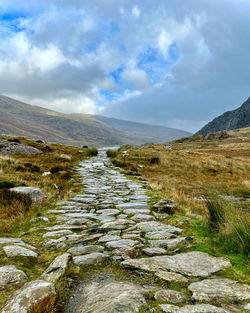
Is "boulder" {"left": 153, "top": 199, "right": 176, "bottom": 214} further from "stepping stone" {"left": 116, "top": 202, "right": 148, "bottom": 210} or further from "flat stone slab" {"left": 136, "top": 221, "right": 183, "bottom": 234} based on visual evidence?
"flat stone slab" {"left": 136, "top": 221, "right": 183, "bottom": 234}

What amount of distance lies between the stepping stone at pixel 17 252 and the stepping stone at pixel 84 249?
0.55 meters

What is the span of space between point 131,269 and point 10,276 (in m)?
1.43

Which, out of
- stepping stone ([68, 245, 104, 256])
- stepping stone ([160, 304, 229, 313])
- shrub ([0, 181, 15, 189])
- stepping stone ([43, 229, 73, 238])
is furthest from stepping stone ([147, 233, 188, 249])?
shrub ([0, 181, 15, 189])

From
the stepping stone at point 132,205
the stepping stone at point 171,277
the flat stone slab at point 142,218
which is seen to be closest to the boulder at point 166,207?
the stepping stone at point 132,205

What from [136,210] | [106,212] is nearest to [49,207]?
[106,212]

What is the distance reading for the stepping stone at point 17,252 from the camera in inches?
128

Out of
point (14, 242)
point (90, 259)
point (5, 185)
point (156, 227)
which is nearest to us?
point (90, 259)

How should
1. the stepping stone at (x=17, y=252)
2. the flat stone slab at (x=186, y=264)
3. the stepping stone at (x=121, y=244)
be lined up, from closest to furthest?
the flat stone slab at (x=186, y=264) < the stepping stone at (x=17, y=252) < the stepping stone at (x=121, y=244)

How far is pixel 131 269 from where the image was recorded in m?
2.87

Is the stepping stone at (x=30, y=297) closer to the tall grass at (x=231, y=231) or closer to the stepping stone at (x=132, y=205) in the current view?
the tall grass at (x=231, y=231)

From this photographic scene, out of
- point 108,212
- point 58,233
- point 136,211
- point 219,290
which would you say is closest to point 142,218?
point 136,211

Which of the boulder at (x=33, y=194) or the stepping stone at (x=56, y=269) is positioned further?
the boulder at (x=33, y=194)

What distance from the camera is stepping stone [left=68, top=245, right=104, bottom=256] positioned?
341 cm

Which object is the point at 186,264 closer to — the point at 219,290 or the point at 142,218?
the point at 219,290
